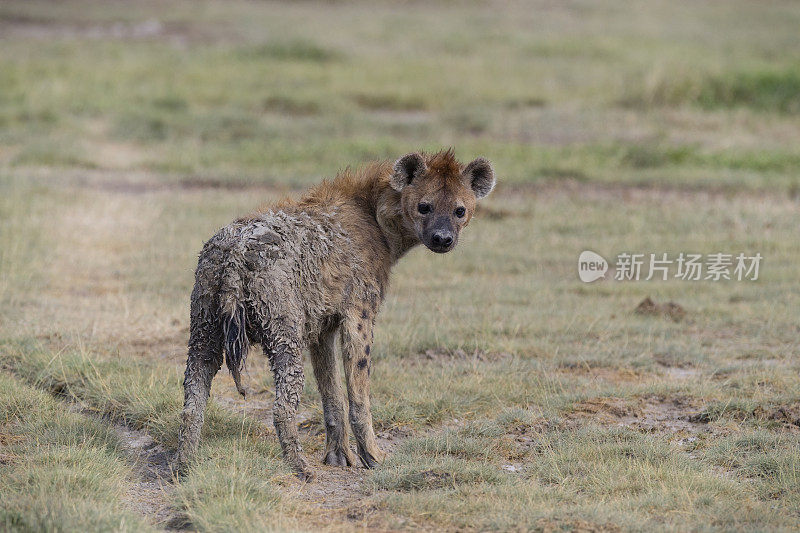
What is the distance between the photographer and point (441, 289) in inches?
369

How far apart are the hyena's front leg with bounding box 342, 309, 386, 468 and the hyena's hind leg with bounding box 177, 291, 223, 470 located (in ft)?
2.25

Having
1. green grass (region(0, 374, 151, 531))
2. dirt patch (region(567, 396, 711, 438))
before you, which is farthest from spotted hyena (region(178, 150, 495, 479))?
dirt patch (region(567, 396, 711, 438))

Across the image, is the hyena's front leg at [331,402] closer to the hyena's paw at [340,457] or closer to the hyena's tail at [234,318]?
the hyena's paw at [340,457]

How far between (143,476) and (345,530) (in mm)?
1289

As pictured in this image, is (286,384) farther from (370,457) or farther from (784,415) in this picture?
(784,415)

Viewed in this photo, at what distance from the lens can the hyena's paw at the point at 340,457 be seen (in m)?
5.57

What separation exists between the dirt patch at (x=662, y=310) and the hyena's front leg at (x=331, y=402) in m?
3.75

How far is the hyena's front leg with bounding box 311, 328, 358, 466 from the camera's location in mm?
5594

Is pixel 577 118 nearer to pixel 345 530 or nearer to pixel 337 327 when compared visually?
pixel 337 327

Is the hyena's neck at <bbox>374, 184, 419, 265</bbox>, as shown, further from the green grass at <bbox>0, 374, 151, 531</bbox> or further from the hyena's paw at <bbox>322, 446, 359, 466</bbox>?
the green grass at <bbox>0, 374, 151, 531</bbox>

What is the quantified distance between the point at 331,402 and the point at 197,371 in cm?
87

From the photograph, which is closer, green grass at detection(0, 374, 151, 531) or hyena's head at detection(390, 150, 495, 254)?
green grass at detection(0, 374, 151, 531)

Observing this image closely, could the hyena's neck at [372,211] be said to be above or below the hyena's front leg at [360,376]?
above

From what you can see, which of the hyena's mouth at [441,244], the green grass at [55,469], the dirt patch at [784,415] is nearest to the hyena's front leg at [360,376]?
the hyena's mouth at [441,244]
